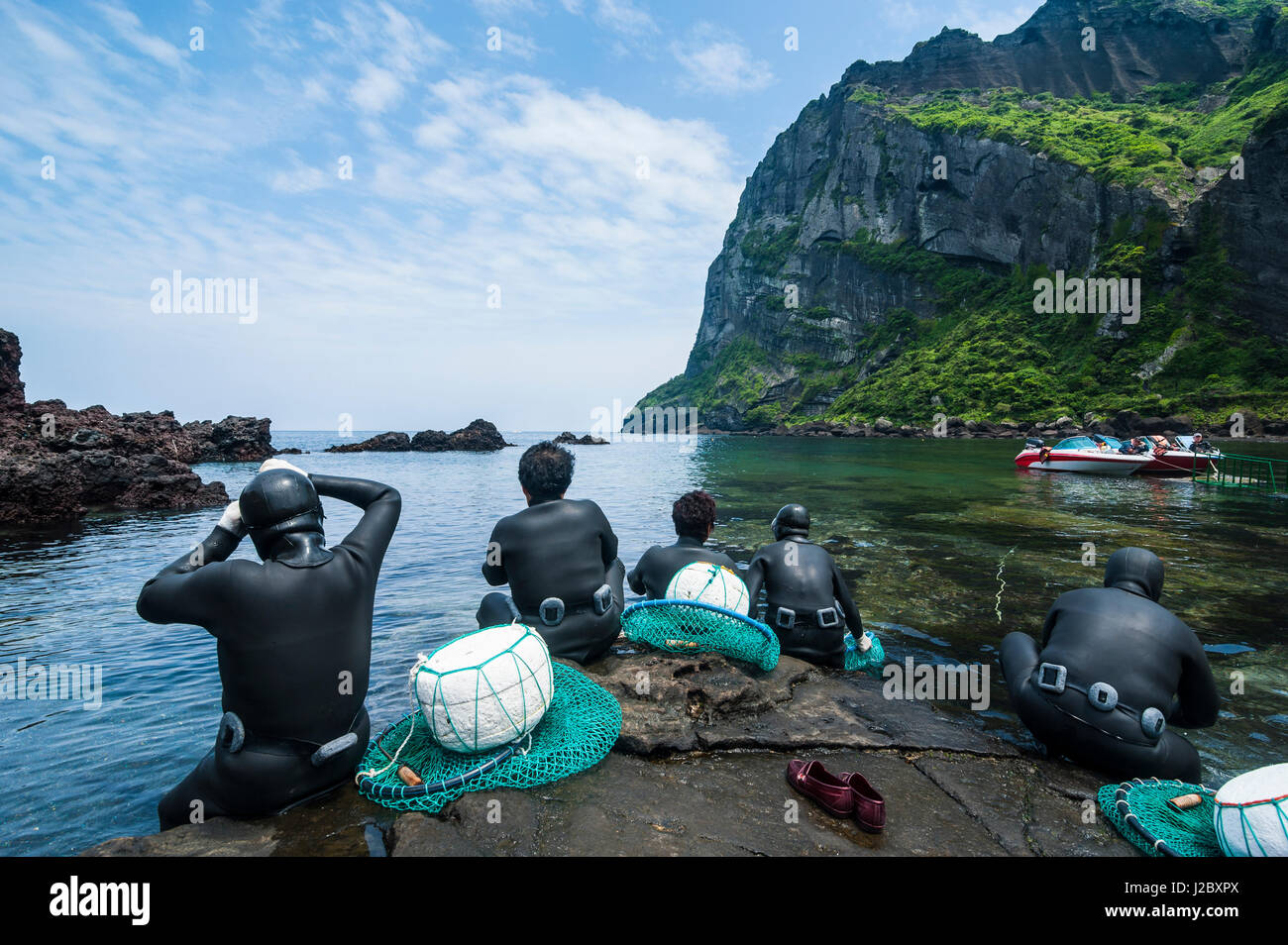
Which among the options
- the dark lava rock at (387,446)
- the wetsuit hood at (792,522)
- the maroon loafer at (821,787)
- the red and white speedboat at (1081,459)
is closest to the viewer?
the maroon loafer at (821,787)

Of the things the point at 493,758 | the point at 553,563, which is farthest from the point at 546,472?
the point at 493,758

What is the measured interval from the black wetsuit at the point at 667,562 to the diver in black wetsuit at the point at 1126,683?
9.76 feet

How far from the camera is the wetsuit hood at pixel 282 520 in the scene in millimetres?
3680

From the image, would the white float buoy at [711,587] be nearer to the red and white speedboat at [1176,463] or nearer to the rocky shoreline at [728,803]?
the rocky shoreline at [728,803]

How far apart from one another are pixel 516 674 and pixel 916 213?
469 feet

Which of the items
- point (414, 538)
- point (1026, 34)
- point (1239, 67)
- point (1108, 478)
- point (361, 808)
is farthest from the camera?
point (1026, 34)

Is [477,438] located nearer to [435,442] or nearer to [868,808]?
[435,442]

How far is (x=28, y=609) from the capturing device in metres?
11.6

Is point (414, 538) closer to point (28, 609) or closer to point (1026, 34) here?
point (28, 609)

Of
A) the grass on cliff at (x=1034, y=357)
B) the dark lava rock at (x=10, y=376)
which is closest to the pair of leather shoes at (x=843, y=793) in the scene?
the dark lava rock at (x=10, y=376)

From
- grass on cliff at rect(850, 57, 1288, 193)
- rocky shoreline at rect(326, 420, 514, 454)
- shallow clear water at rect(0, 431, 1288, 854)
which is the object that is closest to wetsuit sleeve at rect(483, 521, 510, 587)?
shallow clear water at rect(0, 431, 1288, 854)

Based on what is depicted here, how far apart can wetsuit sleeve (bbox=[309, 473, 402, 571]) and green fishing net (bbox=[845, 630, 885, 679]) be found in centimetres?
550
